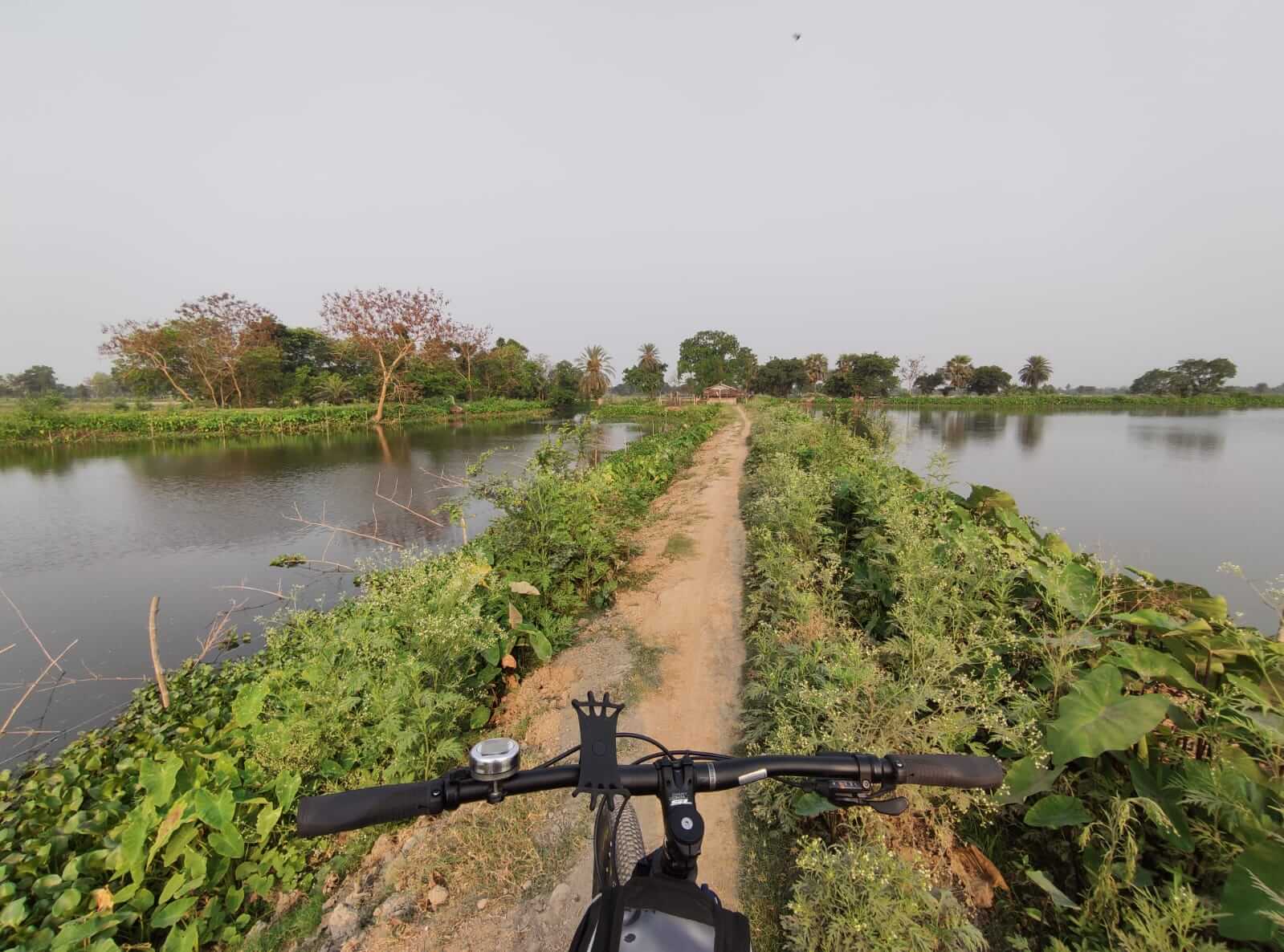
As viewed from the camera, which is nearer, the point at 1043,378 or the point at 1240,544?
the point at 1240,544

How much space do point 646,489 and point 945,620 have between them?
823cm

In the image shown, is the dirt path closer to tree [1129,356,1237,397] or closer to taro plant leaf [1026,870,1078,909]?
taro plant leaf [1026,870,1078,909]

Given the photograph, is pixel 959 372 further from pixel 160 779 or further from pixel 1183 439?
pixel 160 779

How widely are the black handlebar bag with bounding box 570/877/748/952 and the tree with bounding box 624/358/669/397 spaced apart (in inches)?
2506

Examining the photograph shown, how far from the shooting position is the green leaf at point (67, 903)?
2.34 meters

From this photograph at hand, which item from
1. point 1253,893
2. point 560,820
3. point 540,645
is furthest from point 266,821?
point 1253,893

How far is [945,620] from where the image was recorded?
12.7ft

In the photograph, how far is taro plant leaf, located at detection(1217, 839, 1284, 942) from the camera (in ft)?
5.31

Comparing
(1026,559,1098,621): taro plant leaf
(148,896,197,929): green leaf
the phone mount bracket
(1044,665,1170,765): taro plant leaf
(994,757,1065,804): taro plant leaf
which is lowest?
(148,896,197,929): green leaf

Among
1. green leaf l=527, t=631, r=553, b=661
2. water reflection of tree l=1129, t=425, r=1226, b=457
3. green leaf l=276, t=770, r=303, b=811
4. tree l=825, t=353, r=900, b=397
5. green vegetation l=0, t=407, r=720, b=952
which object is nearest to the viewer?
green vegetation l=0, t=407, r=720, b=952

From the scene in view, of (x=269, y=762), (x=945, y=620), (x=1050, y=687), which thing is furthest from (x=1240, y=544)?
(x=269, y=762)

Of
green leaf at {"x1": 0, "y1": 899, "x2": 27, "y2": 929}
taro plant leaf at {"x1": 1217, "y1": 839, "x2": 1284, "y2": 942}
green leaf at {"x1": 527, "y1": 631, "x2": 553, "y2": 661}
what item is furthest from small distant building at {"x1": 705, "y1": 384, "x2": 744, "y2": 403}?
green leaf at {"x1": 0, "y1": 899, "x2": 27, "y2": 929}

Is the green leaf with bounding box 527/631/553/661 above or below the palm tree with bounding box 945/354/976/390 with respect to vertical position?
below

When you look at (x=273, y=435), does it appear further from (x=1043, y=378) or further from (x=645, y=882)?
(x=1043, y=378)
